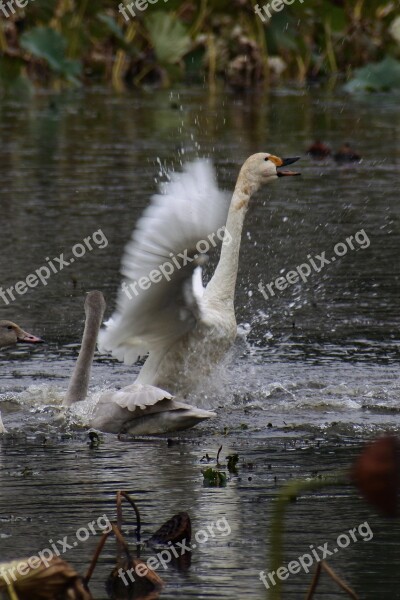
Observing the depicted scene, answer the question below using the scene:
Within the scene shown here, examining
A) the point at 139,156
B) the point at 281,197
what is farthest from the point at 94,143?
the point at 281,197

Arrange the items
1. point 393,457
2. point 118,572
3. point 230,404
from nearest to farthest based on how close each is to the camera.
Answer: point 393,457
point 118,572
point 230,404

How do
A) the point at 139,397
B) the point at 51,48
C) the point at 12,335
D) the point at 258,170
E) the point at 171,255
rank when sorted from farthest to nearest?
the point at 51,48 → the point at 258,170 → the point at 12,335 → the point at 171,255 → the point at 139,397

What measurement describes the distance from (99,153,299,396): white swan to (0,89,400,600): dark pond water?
236 mm

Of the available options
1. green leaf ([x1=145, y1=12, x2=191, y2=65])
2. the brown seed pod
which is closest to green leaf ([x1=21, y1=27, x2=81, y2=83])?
green leaf ([x1=145, y1=12, x2=191, y2=65])

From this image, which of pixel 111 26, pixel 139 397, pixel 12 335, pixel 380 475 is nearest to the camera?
pixel 380 475

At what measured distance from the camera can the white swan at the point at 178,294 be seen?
7172 millimetres

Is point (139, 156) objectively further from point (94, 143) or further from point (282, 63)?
point (282, 63)

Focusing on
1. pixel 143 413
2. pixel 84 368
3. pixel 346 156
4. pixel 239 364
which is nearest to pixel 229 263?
pixel 239 364

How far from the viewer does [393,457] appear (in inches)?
110

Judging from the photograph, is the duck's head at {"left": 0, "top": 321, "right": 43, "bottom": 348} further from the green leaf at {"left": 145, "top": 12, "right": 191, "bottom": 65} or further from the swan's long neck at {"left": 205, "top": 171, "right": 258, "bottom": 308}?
the green leaf at {"left": 145, "top": 12, "right": 191, "bottom": 65}

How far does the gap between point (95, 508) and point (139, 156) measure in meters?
12.6

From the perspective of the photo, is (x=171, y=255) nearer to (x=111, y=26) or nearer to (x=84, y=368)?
(x=84, y=368)

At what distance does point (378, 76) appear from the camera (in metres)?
26.1

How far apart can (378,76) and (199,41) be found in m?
5.17
